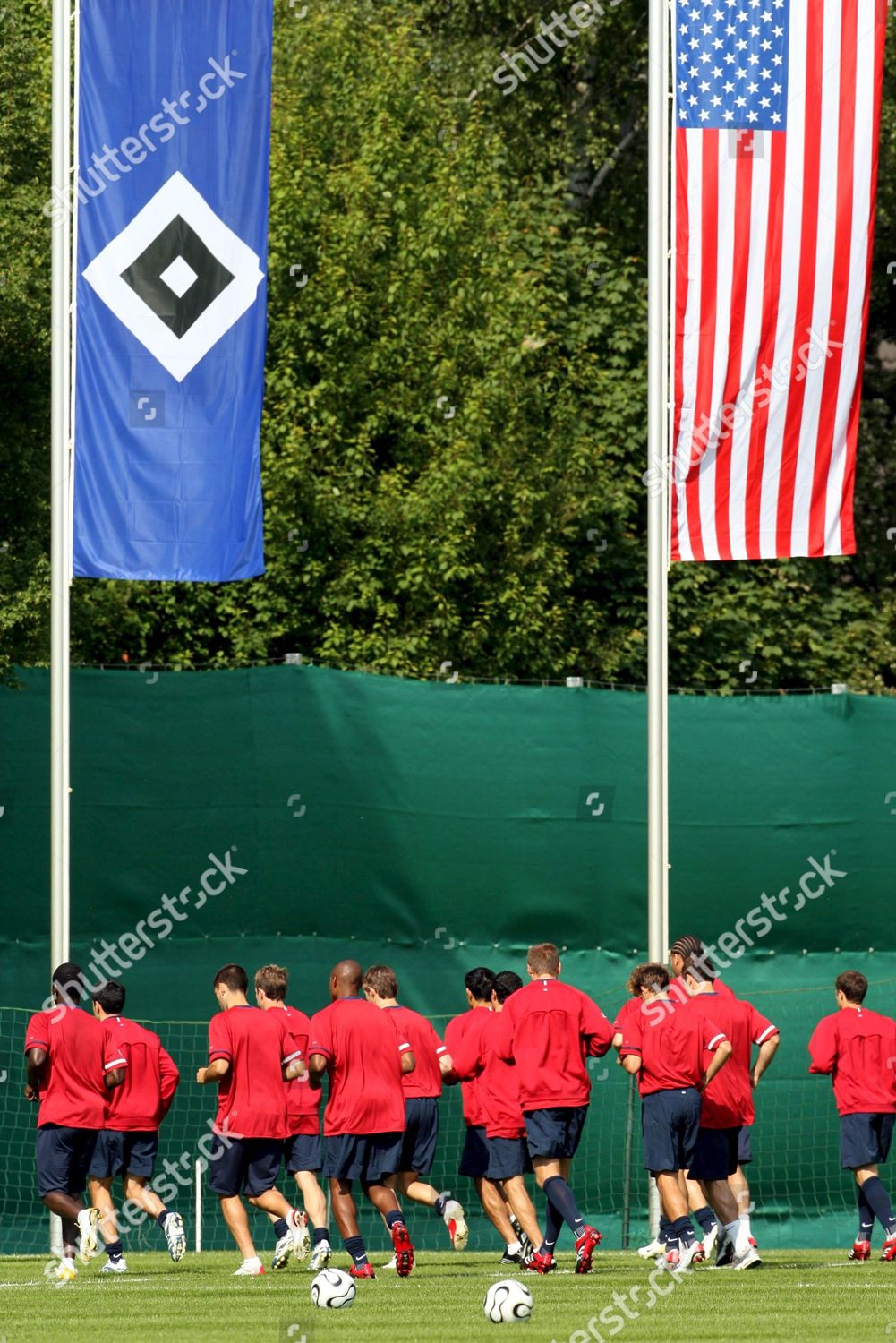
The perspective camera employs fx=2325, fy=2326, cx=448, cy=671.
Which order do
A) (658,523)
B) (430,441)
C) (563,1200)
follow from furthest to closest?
(430,441) < (658,523) < (563,1200)

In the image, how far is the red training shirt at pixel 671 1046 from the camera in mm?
12766

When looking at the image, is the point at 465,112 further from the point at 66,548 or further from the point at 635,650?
the point at 66,548

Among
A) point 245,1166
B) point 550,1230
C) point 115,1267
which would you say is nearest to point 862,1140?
point 550,1230

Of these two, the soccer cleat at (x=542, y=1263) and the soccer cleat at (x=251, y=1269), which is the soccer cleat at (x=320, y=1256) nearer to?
the soccer cleat at (x=251, y=1269)

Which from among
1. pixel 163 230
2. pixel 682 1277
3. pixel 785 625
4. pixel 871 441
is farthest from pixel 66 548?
pixel 871 441

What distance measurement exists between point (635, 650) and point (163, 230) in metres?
13.7

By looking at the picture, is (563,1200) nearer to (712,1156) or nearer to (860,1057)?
(712,1156)

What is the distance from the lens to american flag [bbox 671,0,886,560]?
14805 millimetres

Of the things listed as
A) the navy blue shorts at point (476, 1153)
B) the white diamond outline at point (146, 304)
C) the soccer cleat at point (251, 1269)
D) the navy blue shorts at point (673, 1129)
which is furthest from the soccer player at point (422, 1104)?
the white diamond outline at point (146, 304)

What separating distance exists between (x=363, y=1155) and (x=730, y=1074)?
219 cm

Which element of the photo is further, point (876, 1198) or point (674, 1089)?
point (876, 1198)

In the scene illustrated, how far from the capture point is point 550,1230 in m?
13.0

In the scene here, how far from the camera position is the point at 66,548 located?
14.7 meters

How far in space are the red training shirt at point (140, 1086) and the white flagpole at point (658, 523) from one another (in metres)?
3.26
